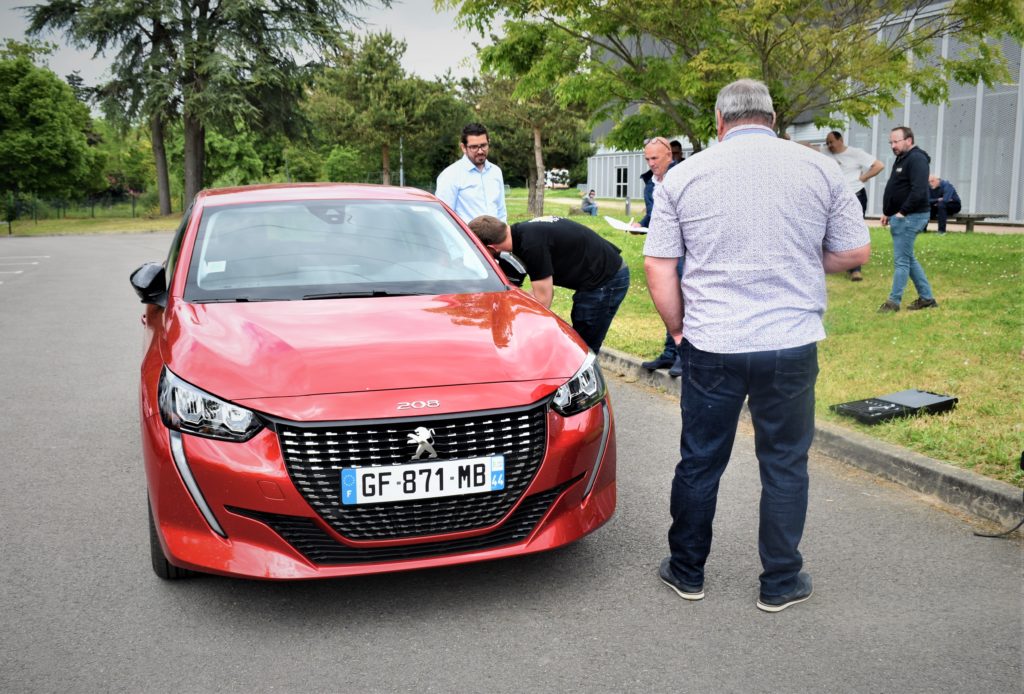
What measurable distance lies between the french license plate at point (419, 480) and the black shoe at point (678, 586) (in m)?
0.86

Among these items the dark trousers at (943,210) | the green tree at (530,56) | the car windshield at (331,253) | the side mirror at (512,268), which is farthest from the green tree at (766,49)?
the dark trousers at (943,210)

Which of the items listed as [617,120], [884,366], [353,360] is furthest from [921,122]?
[353,360]

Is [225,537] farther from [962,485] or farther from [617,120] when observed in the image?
[617,120]

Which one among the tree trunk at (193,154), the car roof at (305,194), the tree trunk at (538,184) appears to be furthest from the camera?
the tree trunk at (193,154)

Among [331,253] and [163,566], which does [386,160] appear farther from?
[163,566]

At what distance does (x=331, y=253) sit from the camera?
4.73 meters

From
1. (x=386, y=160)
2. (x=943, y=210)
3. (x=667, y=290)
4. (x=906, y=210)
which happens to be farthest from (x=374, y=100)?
(x=667, y=290)

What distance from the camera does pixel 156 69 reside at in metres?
41.6

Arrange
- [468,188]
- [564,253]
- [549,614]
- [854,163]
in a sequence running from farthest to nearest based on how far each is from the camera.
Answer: [854,163], [468,188], [564,253], [549,614]

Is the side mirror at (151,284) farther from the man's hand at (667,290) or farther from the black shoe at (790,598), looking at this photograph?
the black shoe at (790,598)

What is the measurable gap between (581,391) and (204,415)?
55.1 inches

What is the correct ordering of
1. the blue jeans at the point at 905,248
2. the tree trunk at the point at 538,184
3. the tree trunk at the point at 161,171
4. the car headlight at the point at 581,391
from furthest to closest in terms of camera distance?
the tree trunk at the point at 161,171
the tree trunk at the point at 538,184
the blue jeans at the point at 905,248
the car headlight at the point at 581,391

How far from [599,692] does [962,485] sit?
262 cm

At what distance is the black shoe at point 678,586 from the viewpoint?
143 inches
